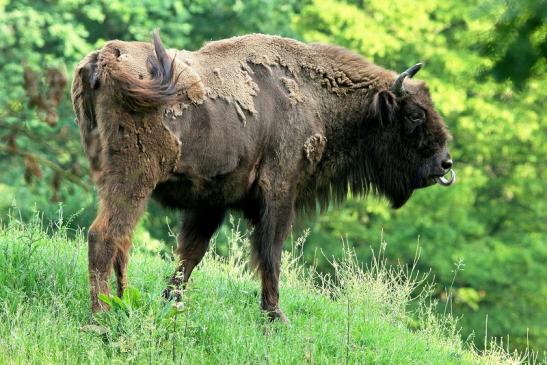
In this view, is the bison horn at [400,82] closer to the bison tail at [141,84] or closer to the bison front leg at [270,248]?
the bison front leg at [270,248]

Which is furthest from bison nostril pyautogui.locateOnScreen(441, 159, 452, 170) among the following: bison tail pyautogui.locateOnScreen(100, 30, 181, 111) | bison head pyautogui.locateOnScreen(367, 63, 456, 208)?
bison tail pyautogui.locateOnScreen(100, 30, 181, 111)

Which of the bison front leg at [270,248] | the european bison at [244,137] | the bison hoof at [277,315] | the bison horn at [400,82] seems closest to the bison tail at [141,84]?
the european bison at [244,137]

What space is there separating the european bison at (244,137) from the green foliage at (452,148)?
8.83 meters

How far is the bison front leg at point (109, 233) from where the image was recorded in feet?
18.8

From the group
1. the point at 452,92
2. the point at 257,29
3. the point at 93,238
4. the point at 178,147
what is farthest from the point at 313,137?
the point at 452,92

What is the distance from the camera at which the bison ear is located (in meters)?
7.66

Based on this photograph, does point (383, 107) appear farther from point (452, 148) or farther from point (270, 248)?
point (452, 148)

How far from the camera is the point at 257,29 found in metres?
18.6

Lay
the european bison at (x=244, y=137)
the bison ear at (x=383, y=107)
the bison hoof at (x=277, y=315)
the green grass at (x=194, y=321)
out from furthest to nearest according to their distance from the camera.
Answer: the bison ear at (x=383, y=107), the bison hoof at (x=277, y=315), the european bison at (x=244, y=137), the green grass at (x=194, y=321)

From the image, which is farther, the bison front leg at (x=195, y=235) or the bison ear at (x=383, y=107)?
the bison ear at (x=383, y=107)

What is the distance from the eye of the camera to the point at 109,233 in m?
5.77

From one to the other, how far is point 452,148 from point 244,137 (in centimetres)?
1633

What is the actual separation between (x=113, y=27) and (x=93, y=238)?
43.8 ft

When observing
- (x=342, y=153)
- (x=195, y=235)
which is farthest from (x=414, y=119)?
(x=195, y=235)
